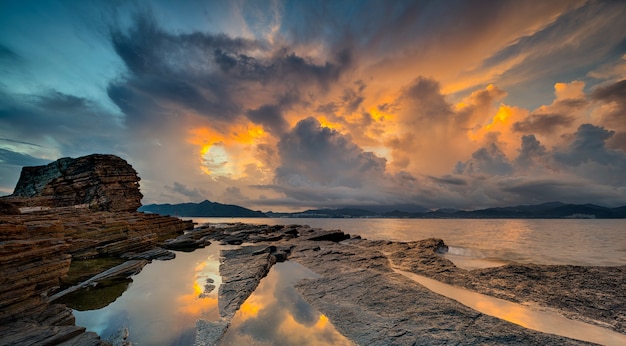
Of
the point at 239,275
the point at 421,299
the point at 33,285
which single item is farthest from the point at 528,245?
the point at 33,285

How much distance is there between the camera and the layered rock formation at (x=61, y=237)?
27.2 ft

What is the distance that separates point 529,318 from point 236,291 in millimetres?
12322

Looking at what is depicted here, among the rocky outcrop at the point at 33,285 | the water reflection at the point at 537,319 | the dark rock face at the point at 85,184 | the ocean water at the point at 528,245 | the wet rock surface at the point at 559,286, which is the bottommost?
the ocean water at the point at 528,245

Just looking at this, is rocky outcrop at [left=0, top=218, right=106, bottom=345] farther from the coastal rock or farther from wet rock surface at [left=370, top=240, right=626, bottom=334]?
wet rock surface at [left=370, top=240, right=626, bottom=334]

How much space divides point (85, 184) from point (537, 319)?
56.5 m

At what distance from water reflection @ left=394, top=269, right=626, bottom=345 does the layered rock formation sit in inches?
535

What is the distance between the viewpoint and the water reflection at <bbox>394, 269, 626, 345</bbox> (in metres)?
7.62

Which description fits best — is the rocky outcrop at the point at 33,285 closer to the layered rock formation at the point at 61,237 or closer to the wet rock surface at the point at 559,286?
the layered rock formation at the point at 61,237

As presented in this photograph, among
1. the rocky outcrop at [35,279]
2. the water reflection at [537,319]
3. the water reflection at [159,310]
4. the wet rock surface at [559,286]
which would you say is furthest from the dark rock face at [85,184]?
the water reflection at [537,319]

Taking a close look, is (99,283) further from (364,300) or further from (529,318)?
(529,318)

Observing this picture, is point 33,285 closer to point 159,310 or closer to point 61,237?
point 61,237

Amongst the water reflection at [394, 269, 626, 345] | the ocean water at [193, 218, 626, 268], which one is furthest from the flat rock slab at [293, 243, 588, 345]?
the ocean water at [193, 218, 626, 268]

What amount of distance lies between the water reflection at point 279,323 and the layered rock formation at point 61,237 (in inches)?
156

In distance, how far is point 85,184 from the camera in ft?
132
